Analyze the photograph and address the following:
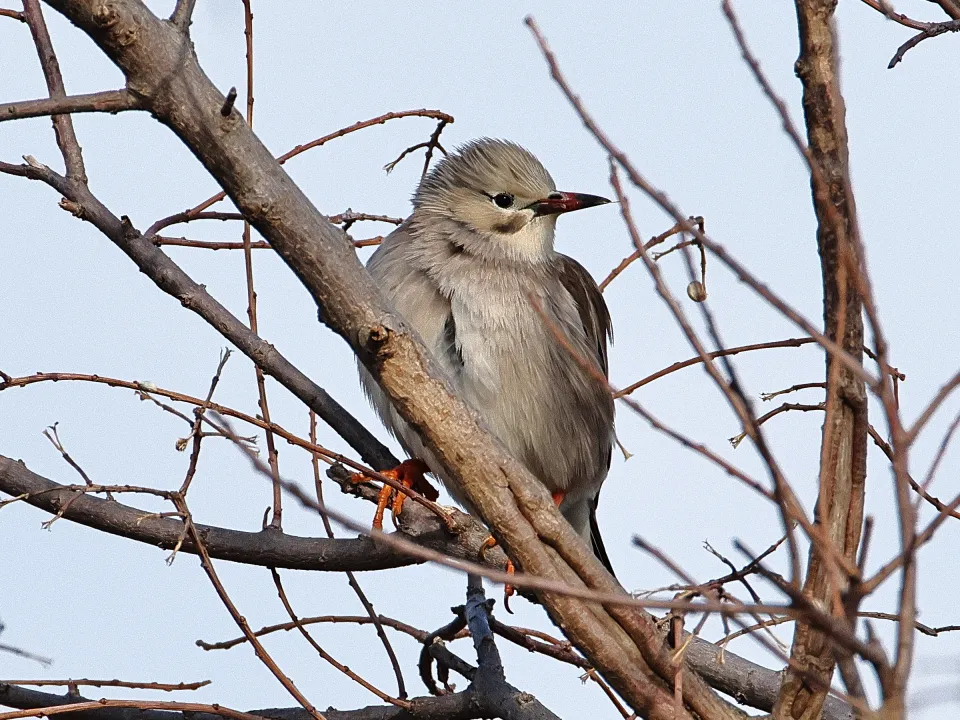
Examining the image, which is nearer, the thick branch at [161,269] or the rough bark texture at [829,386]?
the rough bark texture at [829,386]

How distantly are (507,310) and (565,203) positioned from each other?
0.72 meters

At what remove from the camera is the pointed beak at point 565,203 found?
487 cm

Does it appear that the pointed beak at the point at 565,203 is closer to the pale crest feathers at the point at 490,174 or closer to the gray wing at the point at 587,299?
the pale crest feathers at the point at 490,174

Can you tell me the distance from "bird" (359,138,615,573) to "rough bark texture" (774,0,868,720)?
190cm

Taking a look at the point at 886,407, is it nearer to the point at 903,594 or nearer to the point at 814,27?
the point at 903,594

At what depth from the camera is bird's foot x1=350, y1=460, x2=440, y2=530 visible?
352cm

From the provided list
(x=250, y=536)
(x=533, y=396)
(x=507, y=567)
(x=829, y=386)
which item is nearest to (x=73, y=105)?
(x=829, y=386)

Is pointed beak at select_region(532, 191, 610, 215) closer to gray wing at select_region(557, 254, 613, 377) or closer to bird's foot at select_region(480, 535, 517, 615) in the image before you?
gray wing at select_region(557, 254, 613, 377)

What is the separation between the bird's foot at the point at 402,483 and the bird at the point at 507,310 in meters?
0.01

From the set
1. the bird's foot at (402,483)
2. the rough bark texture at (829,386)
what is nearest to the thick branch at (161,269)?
the bird's foot at (402,483)

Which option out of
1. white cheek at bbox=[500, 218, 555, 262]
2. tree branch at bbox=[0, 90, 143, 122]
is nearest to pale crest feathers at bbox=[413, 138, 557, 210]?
white cheek at bbox=[500, 218, 555, 262]

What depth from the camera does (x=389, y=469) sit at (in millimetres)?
3885

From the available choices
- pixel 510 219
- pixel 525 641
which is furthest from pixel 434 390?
pixel 510 219

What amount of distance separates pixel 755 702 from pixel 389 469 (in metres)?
1.38
